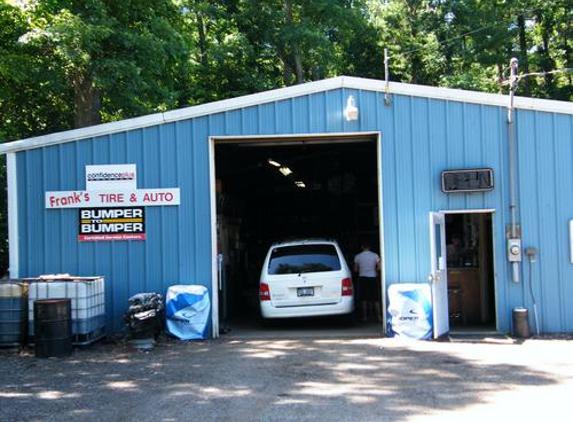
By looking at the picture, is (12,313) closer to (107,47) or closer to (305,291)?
(305,291)

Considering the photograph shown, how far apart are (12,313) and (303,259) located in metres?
5.19

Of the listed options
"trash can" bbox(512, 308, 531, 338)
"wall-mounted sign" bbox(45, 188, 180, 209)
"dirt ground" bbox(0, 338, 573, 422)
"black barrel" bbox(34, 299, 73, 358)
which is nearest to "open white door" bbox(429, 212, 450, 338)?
"dirt ground" bbox(0, 338, 573, 422)

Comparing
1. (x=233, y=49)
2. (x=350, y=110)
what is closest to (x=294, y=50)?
(x=233, y=49)

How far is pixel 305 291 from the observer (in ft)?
39.4

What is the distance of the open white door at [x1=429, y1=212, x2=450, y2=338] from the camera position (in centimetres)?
1109

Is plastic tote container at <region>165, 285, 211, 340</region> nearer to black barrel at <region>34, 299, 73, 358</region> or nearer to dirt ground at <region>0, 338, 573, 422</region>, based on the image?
dirt ground at <region>0, 338, 573, 422</region>

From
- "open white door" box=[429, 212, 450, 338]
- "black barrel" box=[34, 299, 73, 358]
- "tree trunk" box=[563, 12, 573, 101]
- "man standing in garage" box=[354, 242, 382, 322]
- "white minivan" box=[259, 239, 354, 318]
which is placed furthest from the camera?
"tree trunk" box=[563, 12, 573, 101]

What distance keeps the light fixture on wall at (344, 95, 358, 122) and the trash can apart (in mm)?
4402

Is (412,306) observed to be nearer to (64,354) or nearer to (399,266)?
(399,266)

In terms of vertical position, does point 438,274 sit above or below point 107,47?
below

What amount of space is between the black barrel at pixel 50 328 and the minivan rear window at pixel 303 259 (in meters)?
3.86

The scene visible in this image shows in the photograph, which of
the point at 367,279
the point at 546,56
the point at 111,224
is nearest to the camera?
the point at 111,224

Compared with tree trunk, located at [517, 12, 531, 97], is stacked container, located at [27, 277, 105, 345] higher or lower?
lower

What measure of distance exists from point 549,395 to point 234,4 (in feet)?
85.7
